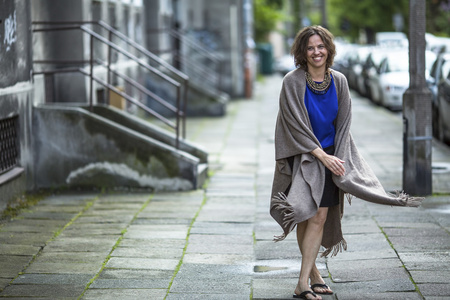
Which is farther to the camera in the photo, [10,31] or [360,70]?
[360,70]

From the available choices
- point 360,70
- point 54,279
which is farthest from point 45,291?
point 360,70

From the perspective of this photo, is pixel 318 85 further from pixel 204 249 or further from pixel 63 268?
pixel 63 268

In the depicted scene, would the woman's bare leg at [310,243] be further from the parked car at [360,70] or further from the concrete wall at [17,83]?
the parked car at [360,70]

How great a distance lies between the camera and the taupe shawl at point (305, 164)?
215 inches

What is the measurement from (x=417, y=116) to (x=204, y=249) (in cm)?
338

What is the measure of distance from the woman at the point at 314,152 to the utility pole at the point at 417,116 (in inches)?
153

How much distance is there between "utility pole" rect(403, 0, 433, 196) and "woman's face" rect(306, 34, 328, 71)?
4027 mm

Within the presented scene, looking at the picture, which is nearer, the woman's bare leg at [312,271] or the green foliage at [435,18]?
the woman's bare leg at [312,271]

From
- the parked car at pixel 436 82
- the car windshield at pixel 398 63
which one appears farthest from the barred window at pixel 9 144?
the car windshield at pixel 398 63

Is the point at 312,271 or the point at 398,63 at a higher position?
the point at 398,63

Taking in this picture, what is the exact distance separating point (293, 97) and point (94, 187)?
16.3 ft

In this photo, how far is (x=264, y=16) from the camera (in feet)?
131

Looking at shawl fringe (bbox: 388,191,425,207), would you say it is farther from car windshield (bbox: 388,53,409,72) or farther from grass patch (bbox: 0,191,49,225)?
car windshield (bbox: 388,53,409,72)

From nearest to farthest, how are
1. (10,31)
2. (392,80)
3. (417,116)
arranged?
(10,31), (417,116), (392,80)
